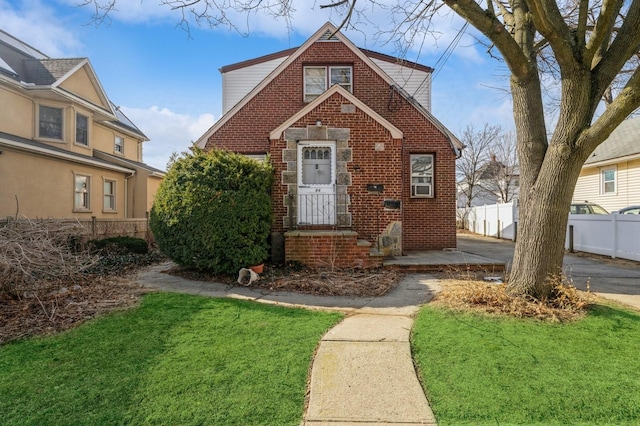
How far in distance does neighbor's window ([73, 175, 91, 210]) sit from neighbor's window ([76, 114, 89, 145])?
1856mm

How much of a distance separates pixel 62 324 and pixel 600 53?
8066 mm

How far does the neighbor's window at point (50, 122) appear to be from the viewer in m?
14.0

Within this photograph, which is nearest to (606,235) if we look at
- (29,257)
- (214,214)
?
(214,214)

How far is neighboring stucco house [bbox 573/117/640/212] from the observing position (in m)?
15.4

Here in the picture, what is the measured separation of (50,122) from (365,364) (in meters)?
16.7

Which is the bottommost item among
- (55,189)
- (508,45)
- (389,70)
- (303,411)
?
(303,411)

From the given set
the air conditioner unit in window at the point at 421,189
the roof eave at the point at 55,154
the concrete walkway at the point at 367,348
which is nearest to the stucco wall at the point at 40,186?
the roof eave at the point at 55,154

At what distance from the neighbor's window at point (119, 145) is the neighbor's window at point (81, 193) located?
4.57m

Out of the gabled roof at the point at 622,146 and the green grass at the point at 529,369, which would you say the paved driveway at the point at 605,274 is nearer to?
the green grass at the point at 529,369

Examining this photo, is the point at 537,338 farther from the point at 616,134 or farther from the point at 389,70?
the point at 616,134

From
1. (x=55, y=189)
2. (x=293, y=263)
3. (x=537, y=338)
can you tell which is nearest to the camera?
(x=537, y=338)

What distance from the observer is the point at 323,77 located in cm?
1181

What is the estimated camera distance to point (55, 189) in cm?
1310

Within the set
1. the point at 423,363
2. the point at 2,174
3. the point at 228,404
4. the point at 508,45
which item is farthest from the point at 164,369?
the point at 2,174
